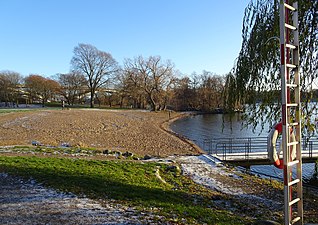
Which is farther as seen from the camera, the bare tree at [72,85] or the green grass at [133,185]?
the bare tree at [72,85]

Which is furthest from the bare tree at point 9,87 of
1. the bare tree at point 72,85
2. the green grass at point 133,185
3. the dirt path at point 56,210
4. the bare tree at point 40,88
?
the dirt path at point 56,210

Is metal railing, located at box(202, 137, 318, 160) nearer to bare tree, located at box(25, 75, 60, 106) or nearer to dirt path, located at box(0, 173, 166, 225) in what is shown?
dirt path, located at box(0, 173, 166, 225)

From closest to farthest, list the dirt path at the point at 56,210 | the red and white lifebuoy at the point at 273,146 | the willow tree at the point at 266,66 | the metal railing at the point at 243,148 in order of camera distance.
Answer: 1. the red and white lifebuoy at the point at 273,146
2. the dirt path at the point at 56,210
3. the willow tree at the point at 266,66
4. the metal railing at the point at 243,148

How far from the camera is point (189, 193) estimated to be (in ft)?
25.3

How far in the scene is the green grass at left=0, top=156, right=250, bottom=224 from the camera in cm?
571

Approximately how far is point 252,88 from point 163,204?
338 cm

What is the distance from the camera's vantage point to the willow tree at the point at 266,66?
5.52m

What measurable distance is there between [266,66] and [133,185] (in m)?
4.51

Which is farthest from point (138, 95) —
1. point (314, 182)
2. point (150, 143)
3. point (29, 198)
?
point (29, 198)

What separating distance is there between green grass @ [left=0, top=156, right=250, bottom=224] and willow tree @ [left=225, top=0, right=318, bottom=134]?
8.25ft

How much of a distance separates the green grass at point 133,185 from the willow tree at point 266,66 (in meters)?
2.51

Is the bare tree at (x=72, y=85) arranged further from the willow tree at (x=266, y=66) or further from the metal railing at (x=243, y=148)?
the willow tree at (x=266, y=66)

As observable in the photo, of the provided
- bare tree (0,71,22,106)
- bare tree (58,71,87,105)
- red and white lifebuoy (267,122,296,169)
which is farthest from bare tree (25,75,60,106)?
red and white lifebuoy (267,122,296,169)

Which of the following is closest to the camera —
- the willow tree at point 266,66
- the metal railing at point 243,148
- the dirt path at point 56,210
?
the dirt path at point 56,210
